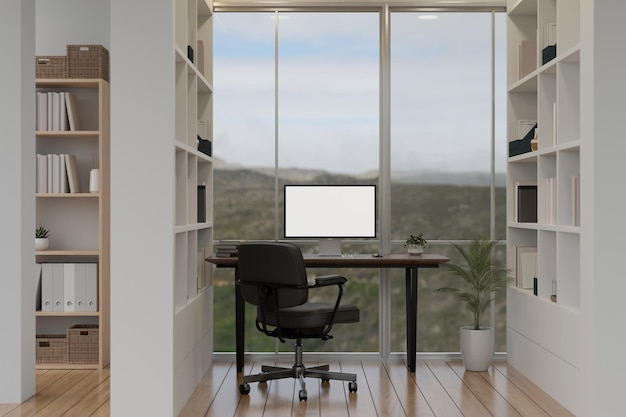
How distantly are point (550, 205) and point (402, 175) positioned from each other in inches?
63.6

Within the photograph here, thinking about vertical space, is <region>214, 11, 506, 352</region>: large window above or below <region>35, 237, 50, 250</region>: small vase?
above

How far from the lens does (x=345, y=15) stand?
22.1ft

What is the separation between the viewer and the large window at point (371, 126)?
661cm

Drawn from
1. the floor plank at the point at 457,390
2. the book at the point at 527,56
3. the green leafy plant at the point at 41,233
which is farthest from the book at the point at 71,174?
the book at the point at 527,56

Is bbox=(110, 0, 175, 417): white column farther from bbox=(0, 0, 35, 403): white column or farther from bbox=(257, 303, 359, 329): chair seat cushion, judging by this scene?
bbox=(0, 0, 35, 403): white column

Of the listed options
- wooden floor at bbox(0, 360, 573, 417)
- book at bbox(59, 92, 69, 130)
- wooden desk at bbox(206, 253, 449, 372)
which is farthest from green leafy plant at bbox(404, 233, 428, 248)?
book at bbox(59, 92, 69, 130)

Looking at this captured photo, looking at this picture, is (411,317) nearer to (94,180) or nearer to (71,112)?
(94,180)

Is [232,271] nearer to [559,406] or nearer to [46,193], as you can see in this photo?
[46,193]

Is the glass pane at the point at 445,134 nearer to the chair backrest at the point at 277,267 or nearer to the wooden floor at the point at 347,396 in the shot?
the wooden floor at the point at 347,396

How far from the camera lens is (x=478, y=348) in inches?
236

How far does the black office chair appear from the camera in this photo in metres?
4.97

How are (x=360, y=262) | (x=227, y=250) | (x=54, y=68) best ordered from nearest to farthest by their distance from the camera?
1. (x=360, y=262)
2. (x=227, y=250)
3. (x=54, y=68)

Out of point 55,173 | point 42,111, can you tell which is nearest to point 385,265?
point 55,173

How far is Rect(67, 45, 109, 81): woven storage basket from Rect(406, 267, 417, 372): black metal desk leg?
2811 mm
